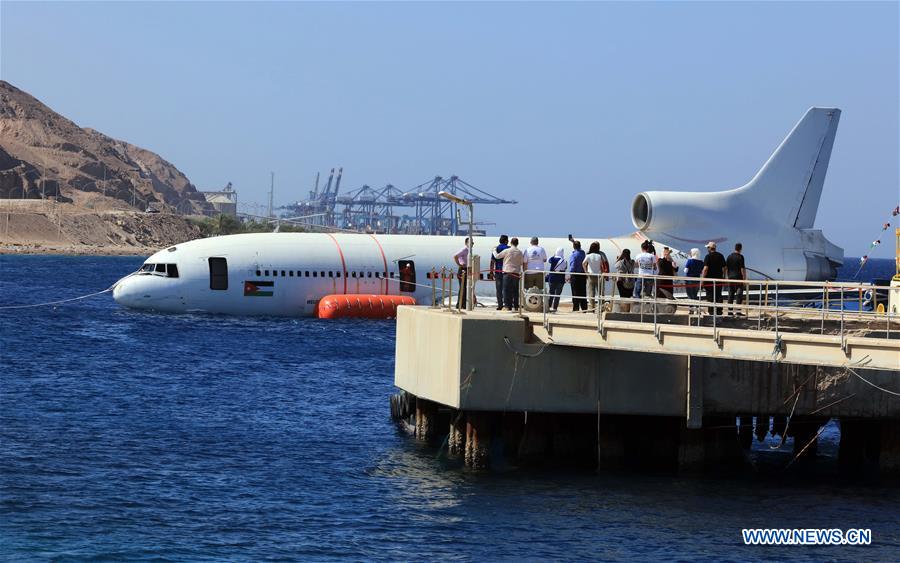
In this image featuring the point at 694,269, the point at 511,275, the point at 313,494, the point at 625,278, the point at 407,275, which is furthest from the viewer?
the point at 407,275

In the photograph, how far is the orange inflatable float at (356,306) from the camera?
65.1 metres

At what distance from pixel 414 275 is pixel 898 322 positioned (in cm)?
3585

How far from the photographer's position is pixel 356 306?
6531 cm

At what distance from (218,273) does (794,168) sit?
2940 cm

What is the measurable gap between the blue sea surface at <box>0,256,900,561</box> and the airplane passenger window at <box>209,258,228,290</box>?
63.0 ft

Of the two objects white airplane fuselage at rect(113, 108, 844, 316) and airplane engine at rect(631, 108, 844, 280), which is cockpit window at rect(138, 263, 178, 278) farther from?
airplane engine at rect(631, 108, 844, 280)

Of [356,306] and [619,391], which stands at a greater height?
[356,306]

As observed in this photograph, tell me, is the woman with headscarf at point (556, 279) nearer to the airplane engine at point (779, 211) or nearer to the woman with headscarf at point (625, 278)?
the woman with headscarf at point (625, 278)

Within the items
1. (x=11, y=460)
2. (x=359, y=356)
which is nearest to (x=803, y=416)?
(x=11, y=460)

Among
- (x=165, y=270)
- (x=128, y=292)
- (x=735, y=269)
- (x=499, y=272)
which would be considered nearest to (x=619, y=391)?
(x=499, y=272)

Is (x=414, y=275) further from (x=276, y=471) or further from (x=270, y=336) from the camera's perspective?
(x=276, y=471)

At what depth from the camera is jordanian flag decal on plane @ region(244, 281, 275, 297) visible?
211 ft

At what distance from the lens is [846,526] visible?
2702 cm

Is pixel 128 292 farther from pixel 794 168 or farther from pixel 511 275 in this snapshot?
pixel 511 275
